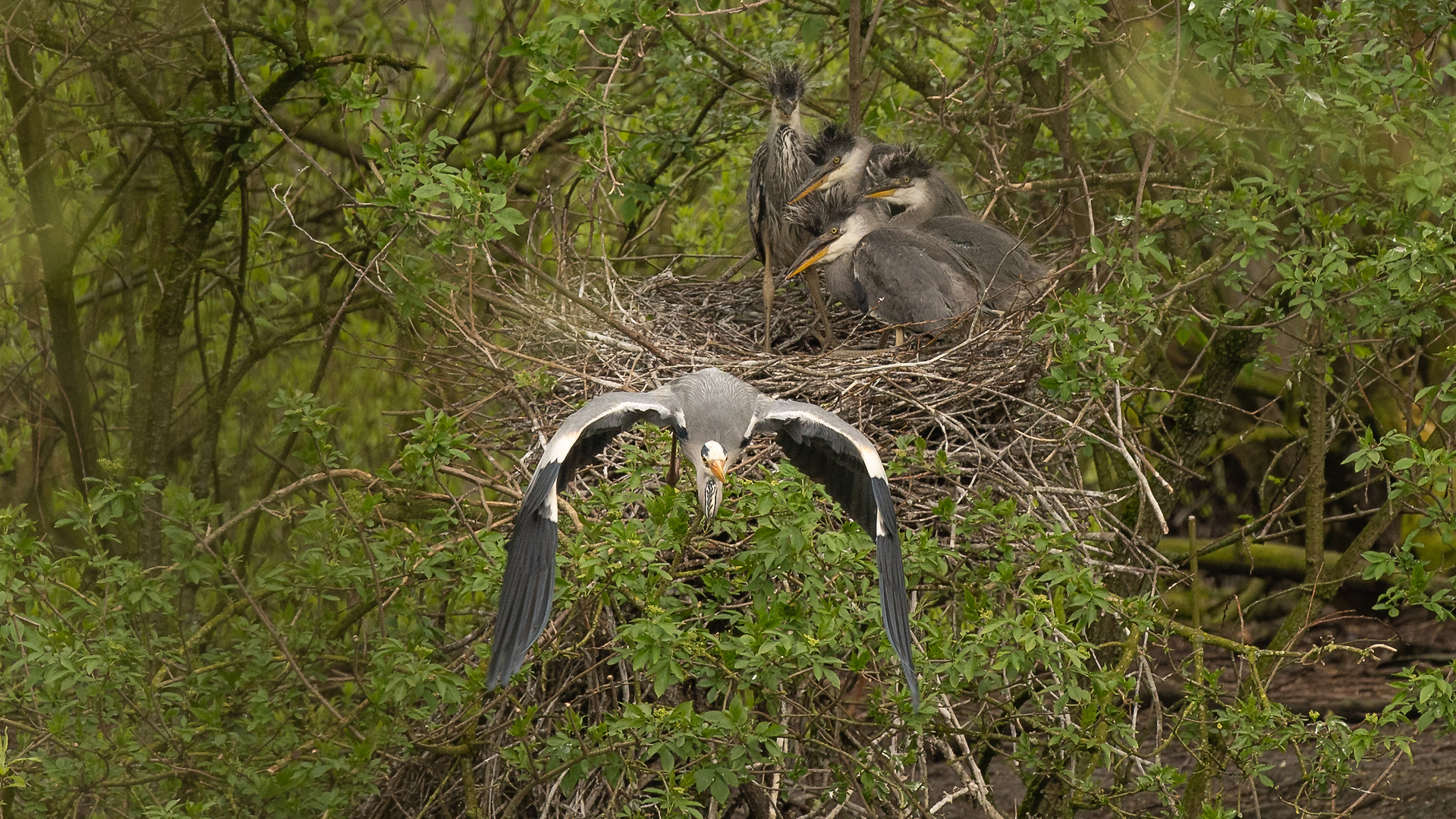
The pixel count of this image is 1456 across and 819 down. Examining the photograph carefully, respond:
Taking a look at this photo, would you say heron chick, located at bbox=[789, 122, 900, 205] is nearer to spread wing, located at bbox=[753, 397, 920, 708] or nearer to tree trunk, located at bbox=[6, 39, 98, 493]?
spread wing, located at bbox=[753, 397, 920, 708]

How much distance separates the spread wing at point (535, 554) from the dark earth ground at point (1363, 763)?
8.73ft

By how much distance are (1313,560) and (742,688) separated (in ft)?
8.83

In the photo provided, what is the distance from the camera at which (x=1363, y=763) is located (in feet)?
22.8

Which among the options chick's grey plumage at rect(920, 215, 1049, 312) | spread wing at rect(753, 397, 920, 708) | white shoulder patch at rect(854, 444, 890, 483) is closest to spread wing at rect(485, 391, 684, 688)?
spread wing at rect(753, 397, 920, 708)

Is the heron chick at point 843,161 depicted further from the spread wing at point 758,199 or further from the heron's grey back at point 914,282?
the heron's grey back at point 914,282

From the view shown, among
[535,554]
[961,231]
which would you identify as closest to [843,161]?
[961,231]

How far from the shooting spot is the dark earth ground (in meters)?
6.21

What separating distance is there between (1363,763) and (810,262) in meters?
3.91

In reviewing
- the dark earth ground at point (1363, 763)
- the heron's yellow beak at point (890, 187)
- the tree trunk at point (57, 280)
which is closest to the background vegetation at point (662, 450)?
the tree trunk at point (57, 280)

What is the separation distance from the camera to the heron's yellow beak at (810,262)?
5.80 m

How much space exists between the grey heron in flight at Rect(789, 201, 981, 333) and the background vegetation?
0.44 m

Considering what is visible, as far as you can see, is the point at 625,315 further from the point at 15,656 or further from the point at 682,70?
the point at 15,656

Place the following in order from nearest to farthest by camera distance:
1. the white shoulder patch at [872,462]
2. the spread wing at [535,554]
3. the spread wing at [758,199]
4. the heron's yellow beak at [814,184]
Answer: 1. the spread wing at [535,554]
2. the white shoulder patch at [872,462]
3. the heron's yellow beak at [814,184]
4. the spread wing at [758,199]

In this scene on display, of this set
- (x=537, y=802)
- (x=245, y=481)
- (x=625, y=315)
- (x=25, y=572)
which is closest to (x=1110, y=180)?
(x=625, y=315)
